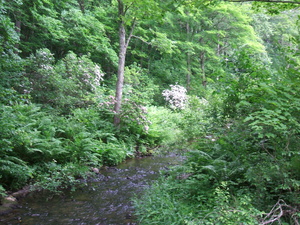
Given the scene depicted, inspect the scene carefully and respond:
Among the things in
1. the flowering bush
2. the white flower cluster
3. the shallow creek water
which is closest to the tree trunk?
the flowering bush

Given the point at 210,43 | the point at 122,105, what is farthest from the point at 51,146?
the point at 210,43

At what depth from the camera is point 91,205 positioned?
4.84 meters

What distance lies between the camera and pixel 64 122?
7.57 meters

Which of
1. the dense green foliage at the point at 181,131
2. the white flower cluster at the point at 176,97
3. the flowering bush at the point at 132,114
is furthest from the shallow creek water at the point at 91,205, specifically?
the white flower cluster at the point at 176,97

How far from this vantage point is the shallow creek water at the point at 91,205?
4180mm

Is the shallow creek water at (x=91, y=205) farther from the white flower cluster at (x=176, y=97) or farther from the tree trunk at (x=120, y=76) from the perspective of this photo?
the white flower cluster at (x=176, y=97)

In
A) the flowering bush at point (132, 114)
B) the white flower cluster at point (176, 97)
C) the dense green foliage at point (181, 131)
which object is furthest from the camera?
the white flower cluster at point (176, 97)

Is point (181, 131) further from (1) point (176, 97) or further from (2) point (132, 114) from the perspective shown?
(1) point (176, 97)

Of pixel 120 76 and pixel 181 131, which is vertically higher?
pixel 120 76

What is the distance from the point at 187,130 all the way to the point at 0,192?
13.8 ft

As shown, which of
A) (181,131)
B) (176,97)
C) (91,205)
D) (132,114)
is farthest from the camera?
(176,97)

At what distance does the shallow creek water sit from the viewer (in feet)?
13.7

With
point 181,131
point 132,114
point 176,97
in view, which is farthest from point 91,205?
→ point 176,97

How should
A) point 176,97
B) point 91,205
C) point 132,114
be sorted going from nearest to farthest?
point 91,205
point 132,114
point 176,97
